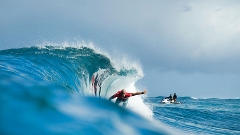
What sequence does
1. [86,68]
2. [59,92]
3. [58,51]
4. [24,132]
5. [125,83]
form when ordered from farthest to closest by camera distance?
[125,83] → [58,51] → [86,68] → [59,92] → [24,132]

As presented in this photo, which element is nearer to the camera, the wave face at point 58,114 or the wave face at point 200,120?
the wave face at point 58,114

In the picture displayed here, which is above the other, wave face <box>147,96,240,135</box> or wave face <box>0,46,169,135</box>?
wave face <box>147,96,240,135</box>

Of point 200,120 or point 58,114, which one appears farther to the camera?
point 200,120

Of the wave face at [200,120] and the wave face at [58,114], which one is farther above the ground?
the wave face at [200,120]

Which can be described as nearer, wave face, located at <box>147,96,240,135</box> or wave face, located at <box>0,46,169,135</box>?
wave face, located at <box>0,46,169,135</box>

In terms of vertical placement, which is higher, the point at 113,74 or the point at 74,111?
the point at 113,74

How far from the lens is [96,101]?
2010 millimetres

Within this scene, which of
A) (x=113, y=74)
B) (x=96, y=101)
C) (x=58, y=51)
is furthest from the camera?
(x=113, y=74)

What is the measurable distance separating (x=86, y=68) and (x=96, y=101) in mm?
12104

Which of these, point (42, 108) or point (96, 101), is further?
point (96, 101)

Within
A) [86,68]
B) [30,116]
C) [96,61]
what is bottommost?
[30,116]

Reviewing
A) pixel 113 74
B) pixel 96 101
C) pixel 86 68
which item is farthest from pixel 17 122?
pixel 113 74

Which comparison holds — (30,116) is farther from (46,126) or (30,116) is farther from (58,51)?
(58,51)

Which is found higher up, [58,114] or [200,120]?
[200,120]
